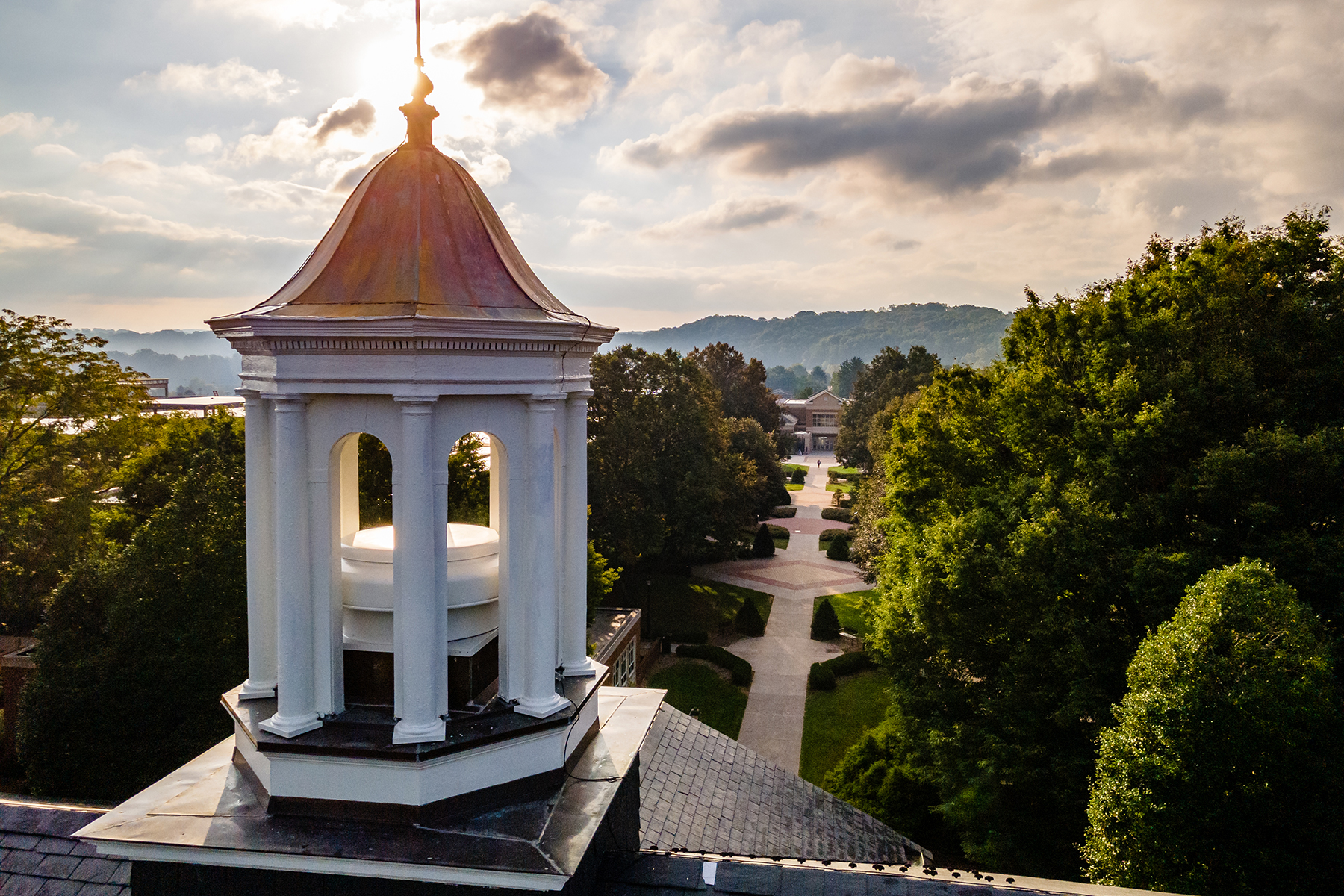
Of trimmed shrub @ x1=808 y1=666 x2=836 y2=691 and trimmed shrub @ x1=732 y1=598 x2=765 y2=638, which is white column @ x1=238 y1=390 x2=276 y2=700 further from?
trimmed shrub @ x1=732 y1=598 x2=765 y2=638

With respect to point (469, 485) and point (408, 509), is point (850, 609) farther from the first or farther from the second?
point (408, 509)

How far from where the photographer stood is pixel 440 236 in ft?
28.3

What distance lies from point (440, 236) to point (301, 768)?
18.2ft

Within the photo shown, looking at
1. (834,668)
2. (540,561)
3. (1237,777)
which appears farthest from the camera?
(834,668)

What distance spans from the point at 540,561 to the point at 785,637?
111ft

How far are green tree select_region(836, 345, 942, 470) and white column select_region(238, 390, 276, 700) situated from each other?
59.9 m

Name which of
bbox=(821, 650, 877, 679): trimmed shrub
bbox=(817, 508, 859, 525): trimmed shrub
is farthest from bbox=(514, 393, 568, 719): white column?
bbox=(817, 508, 859, 525): trimmed shrub

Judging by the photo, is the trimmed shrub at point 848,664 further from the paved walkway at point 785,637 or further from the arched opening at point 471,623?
the arched opening at point 471,623

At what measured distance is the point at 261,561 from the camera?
30.6ft

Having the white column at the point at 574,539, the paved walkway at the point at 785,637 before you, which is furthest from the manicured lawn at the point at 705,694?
the white column at the point at 574,539

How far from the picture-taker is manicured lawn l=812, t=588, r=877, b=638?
41125mm

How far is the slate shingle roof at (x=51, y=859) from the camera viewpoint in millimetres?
8641

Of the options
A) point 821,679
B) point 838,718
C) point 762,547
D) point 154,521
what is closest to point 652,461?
point 762,547

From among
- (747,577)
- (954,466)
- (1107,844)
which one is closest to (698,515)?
(747,577)
